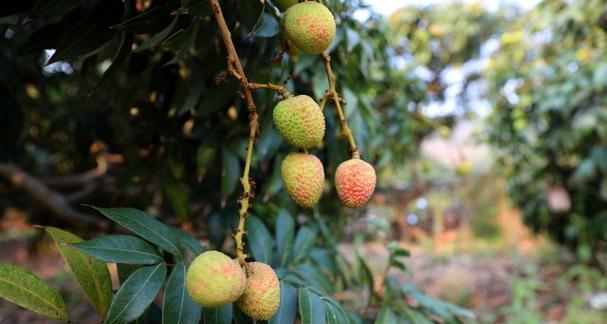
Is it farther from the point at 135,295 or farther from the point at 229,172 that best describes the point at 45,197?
the point at 135,295

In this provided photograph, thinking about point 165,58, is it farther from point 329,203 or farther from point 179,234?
point 329,203

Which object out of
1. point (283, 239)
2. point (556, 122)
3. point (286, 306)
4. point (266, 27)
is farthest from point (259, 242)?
point (556, 122)

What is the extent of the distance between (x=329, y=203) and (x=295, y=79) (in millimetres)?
485

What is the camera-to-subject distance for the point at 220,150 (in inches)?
46.8

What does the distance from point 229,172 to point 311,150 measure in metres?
0.30

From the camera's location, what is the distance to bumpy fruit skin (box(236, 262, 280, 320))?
25.5 inches

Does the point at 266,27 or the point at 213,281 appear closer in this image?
the point at 213,281

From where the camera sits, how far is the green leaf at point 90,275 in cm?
71

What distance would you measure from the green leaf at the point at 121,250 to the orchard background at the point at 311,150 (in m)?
0.02

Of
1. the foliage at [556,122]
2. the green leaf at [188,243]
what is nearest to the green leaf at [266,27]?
the green leaf at [188,243]

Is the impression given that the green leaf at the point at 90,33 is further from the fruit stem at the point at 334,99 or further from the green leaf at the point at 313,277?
the green leaf at the point at 313,277

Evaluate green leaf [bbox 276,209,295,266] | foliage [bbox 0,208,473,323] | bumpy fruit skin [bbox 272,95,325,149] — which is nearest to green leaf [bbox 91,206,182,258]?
foliage [bbox 0,208,473,323]

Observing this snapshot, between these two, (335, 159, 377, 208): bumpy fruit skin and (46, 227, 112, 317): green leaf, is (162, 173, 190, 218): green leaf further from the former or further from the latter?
(335, 159, 377, 208): bumpy fruit skin

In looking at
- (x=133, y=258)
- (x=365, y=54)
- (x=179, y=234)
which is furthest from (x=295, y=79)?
(x=133, y=258)
